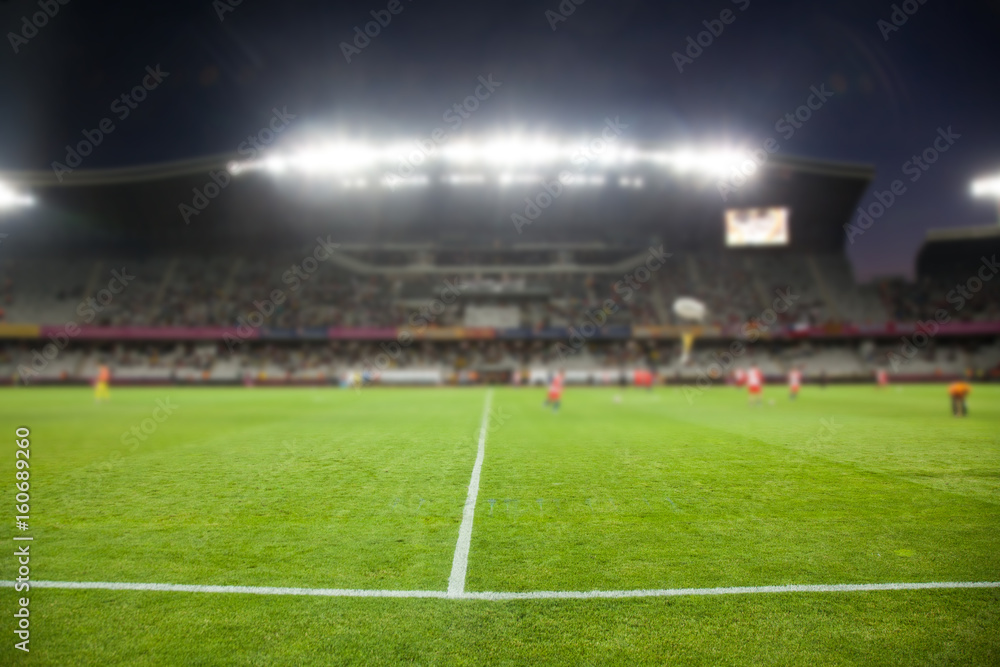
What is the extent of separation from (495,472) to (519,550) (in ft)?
10.3

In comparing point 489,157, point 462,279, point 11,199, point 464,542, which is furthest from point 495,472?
point 11,199

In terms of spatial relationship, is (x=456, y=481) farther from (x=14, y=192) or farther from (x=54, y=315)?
(x=14, y=192)

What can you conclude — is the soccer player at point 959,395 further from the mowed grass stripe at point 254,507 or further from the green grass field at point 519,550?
the mowed grass stripe at point 254,507

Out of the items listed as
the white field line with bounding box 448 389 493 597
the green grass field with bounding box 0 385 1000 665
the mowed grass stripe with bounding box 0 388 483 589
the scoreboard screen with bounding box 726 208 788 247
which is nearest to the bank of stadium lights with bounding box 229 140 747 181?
the scoreboard screen with bounding box 726 208 788 247

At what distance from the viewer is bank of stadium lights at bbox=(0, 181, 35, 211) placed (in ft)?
143

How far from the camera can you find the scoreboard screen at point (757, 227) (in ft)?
122

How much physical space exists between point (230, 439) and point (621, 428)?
30.3 ft

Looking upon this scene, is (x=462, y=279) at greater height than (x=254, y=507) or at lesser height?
→ greater

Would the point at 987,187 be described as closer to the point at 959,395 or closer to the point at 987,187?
the point at 987,187

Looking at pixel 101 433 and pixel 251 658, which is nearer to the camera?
pixel 251 658

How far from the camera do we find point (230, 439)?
11.3m

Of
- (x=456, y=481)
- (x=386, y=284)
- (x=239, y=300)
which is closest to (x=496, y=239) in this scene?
(x=386, y=284)

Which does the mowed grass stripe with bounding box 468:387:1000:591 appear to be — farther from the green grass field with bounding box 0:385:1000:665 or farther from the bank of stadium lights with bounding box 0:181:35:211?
the bank of stadium lights with bounding box 0:181:35:211

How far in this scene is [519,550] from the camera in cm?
461
